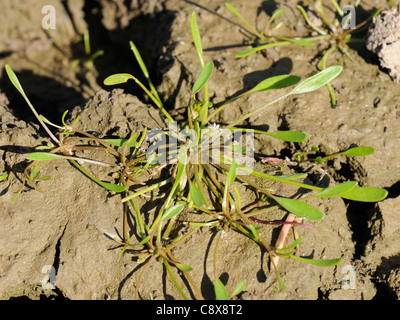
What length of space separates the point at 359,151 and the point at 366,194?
28 cm

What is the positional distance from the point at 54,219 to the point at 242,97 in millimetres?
1314

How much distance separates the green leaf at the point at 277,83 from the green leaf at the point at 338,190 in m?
0.62

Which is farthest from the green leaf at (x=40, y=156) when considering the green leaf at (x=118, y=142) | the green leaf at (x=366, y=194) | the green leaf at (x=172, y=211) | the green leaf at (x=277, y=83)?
the green leaf at (x=366, y=194)

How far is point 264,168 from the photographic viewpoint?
2.21 m

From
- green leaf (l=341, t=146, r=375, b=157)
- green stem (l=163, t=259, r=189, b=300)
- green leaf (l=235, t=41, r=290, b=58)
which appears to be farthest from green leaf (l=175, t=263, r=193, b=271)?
green leaf (l=235, t=41, r=290, b=58)

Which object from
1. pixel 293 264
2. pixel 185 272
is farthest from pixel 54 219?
pixel 293 264

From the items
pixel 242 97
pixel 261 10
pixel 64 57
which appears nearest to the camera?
pixel 242 97

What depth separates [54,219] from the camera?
2.08m

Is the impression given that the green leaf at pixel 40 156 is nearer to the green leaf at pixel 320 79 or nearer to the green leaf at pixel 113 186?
the green leaf at pixel 113 186

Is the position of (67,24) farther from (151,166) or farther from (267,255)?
(267,255)

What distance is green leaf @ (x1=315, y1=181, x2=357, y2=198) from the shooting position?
73.5 inches

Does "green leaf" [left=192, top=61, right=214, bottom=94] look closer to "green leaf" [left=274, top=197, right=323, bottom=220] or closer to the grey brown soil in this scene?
the grey brown soil

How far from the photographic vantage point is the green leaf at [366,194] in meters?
1.87

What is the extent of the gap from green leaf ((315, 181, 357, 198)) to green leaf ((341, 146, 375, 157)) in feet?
0.83
